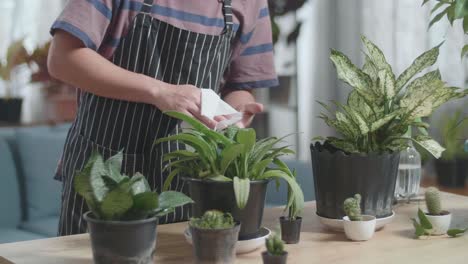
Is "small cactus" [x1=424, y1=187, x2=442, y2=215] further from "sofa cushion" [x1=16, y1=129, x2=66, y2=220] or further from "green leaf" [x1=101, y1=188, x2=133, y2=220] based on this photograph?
"sofa cushion" [x1=16, y1=129, x2=66, y2=220]

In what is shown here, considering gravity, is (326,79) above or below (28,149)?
above

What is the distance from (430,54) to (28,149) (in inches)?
93.0

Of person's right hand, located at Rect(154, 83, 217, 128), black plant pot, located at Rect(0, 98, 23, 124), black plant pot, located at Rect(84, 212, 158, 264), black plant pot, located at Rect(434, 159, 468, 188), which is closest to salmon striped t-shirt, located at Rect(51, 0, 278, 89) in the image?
person's right hand, located at Rect(154, 83, 217, 128)

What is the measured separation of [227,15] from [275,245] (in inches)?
33.4

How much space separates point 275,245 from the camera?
104cm

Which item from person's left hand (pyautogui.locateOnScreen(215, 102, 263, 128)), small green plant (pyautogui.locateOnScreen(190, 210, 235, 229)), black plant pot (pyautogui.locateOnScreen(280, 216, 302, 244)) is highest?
person's left hand (pyautogui.locateOnScreen(215, 102, 263, 128))

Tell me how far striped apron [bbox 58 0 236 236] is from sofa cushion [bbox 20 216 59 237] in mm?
1417

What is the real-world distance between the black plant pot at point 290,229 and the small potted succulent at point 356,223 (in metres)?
0.10

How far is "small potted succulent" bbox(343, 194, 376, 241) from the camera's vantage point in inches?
51.6

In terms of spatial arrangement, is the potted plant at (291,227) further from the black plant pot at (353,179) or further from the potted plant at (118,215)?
the potted plant at (118,215)

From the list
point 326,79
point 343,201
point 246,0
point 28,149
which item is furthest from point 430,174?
point 343,201

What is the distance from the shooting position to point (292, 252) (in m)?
1.23

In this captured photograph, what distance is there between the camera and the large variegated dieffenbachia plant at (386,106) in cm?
139

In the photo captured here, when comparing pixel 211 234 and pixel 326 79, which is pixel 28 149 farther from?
pixel 211 234
